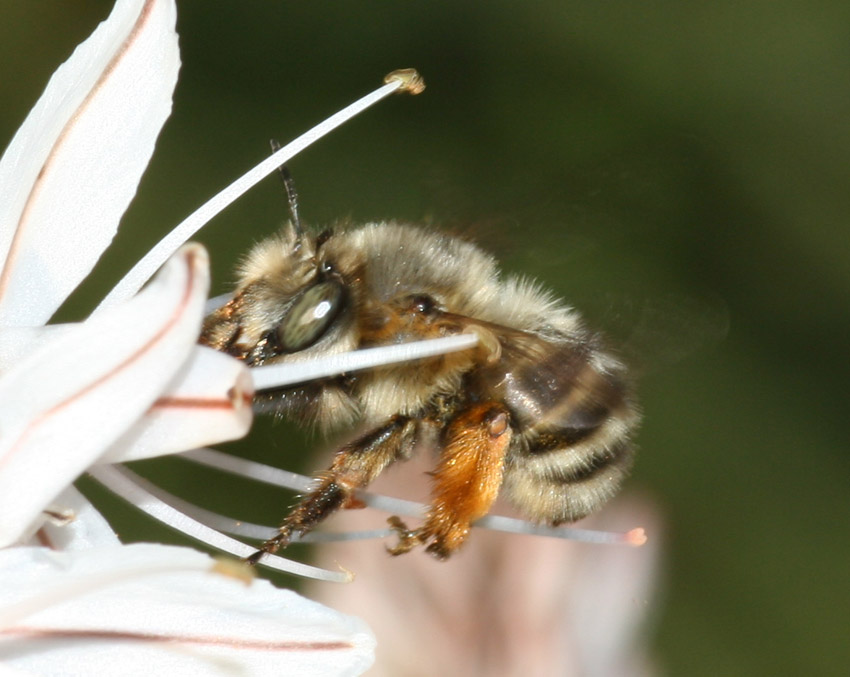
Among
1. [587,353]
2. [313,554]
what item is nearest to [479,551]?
[313,554]

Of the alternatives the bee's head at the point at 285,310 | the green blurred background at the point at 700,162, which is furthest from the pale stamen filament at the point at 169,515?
the green blurred background at the point at 700,162

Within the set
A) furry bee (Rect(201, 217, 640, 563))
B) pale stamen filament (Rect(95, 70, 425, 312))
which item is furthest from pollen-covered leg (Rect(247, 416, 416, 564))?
pale stamen filament (Rect(95, 70, 425, 312))

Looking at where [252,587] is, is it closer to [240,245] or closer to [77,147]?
[77,147]

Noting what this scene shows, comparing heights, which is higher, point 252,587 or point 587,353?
point 587,353

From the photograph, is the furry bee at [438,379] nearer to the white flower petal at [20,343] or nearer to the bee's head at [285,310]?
the bee's head at [285,310]

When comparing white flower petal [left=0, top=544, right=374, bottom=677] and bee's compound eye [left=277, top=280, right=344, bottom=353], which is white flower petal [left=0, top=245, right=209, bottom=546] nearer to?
white flower petal [left=0, top=544, right=374, bottom=677]

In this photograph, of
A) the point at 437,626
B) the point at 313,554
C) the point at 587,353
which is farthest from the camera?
the point at 313,554
